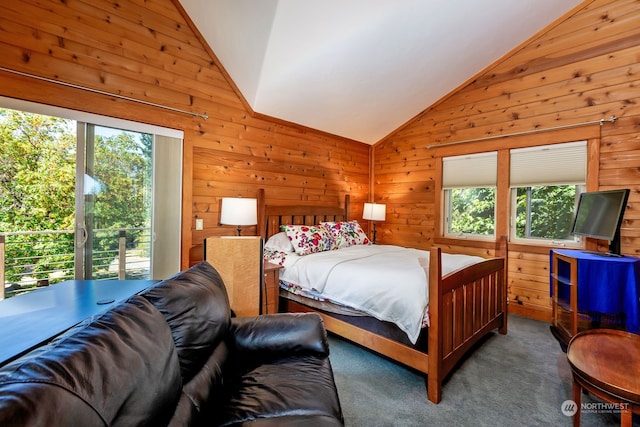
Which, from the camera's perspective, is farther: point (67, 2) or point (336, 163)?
point (336, 163)

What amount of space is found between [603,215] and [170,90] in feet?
14.0

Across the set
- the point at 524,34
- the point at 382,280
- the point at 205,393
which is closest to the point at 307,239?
the point at 382,280

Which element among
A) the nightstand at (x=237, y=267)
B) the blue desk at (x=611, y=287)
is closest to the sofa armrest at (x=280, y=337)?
the nightstand at (x=237, y=267)

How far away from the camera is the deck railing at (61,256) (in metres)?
2.49

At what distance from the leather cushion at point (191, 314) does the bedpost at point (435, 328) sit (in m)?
1.29

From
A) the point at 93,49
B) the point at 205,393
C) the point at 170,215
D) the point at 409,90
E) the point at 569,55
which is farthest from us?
the point at 409,90

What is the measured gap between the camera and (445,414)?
1.78m

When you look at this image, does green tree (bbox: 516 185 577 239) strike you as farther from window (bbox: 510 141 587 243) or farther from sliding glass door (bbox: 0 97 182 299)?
sliding glass door (bbox: 0 97 182 299)

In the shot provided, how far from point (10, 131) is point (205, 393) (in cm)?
254

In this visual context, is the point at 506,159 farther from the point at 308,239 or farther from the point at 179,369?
the point at 179,369

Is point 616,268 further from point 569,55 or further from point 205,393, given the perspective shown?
point 205,393

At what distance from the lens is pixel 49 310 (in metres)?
1.42

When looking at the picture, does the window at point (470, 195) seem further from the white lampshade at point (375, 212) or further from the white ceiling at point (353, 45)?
the white ceiling at point (353, 45)

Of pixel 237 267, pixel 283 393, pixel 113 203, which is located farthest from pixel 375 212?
pixel 283 393
